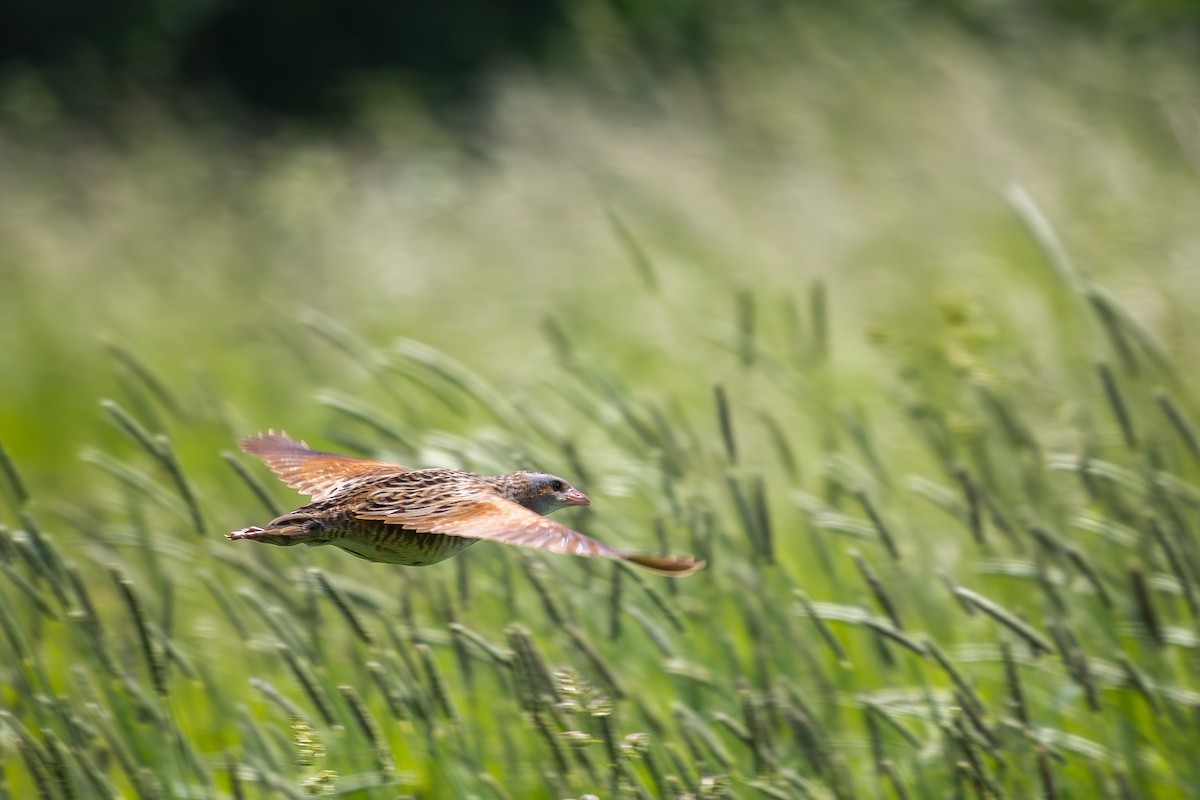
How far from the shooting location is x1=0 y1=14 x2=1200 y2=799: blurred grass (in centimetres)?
247

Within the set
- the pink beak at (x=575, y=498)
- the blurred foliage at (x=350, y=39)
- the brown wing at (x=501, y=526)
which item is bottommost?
the brown wing at (x=501, y=526)

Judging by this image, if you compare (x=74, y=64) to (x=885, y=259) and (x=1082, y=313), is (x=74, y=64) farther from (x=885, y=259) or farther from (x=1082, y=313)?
(x=1082, y=313)

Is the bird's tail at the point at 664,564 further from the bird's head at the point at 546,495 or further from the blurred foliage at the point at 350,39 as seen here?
the blurred foliage at the point at 350,39

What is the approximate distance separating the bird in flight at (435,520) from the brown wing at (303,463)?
16cm

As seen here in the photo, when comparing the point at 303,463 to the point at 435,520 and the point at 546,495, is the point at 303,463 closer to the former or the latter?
the point at 546,495

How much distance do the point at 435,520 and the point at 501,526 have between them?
8cm

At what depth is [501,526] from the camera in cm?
141

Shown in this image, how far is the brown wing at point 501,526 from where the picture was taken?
130 cm

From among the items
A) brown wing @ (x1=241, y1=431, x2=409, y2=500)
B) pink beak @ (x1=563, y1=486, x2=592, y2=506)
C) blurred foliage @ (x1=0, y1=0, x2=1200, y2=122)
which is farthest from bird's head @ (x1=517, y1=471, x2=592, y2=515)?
blurred foliage @ (x1=0, y1=0, x2=1200, y2=122)

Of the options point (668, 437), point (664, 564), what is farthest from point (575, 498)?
point (668, 437)

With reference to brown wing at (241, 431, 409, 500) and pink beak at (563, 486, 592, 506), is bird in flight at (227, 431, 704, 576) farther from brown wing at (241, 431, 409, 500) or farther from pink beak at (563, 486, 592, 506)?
brown wing at (241, 431, 409, 500)

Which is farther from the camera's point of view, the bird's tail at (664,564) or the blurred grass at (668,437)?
the blurred grass at (668,437)

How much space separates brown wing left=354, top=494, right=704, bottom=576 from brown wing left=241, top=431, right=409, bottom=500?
1.24 feet

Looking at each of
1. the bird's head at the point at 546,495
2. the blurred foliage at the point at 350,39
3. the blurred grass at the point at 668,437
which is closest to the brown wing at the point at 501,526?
the bird's head at the point at 546,495
